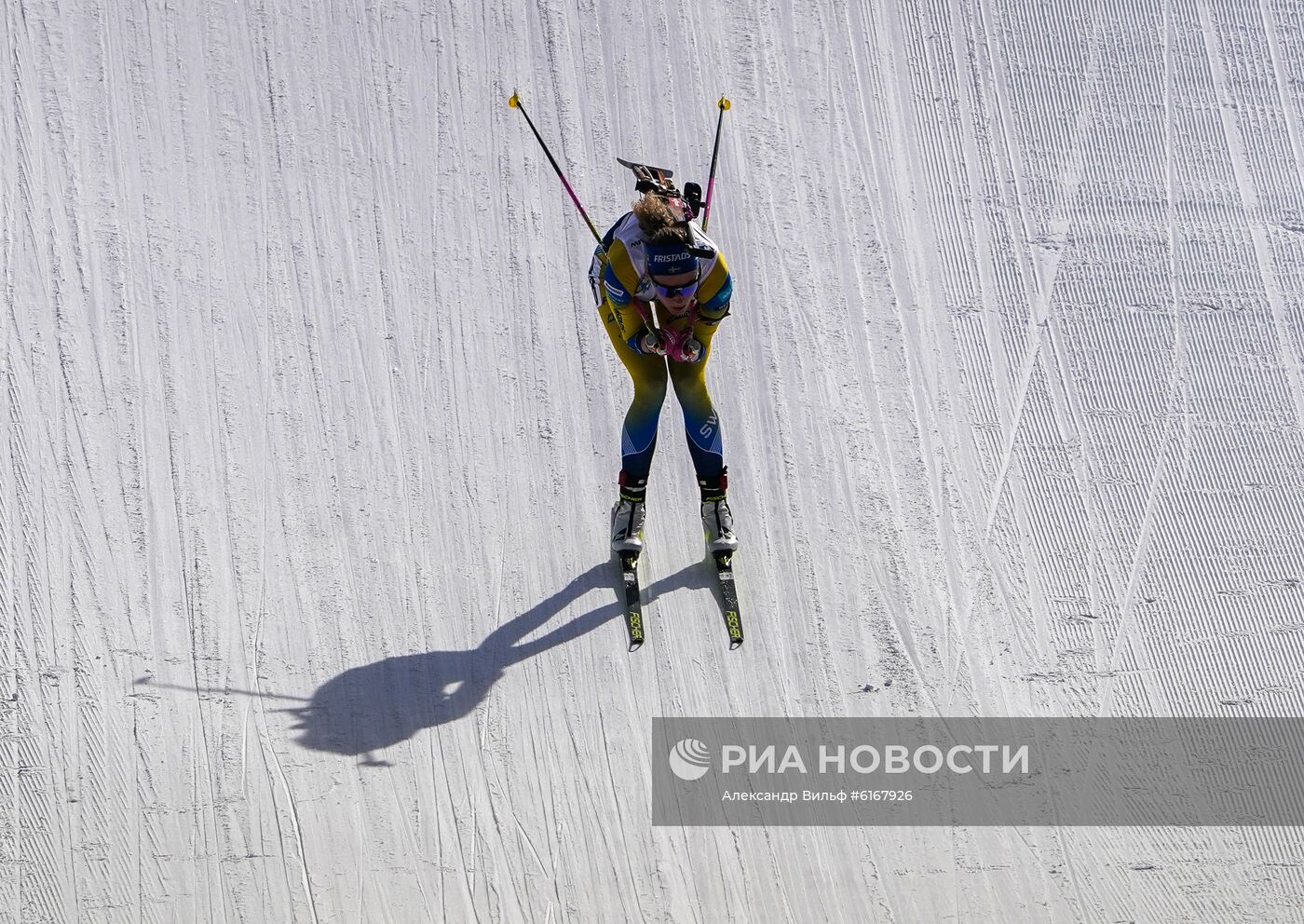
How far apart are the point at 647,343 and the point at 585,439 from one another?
4.12ft

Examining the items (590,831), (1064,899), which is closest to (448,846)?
(590,831)

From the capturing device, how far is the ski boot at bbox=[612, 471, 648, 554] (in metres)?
6.67

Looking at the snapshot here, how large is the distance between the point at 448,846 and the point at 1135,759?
2.94 metres

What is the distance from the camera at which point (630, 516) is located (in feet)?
22.0

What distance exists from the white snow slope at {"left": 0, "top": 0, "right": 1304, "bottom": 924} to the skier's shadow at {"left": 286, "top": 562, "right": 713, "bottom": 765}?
22mm

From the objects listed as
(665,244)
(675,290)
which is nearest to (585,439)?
(675,290)

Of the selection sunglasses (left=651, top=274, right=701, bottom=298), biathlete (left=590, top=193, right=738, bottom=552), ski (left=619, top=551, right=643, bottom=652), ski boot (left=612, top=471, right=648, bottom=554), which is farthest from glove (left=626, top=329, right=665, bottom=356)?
ski (left=619, top=551, right=643, bottom=652)

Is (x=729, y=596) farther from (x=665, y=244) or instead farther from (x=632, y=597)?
(x=665, y=244)

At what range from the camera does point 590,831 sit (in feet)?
18.5

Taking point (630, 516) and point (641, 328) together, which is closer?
point (641, 328)

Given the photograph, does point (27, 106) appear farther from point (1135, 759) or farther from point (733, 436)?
point (1135, 759)

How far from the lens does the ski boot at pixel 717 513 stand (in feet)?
22.0

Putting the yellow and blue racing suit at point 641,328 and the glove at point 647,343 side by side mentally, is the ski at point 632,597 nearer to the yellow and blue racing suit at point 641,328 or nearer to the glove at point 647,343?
the yellow and blue racing suit at point 641,328

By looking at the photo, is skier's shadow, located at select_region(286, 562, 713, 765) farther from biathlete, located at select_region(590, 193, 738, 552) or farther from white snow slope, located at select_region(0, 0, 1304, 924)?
biathlete, located at select_region(590, 193, 738, 552)
